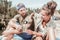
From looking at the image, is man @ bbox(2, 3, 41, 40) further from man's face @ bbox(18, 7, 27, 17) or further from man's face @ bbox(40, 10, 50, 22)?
man's face @ bbox(40, 10, 50, 22)

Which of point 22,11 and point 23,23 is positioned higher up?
point 22,11

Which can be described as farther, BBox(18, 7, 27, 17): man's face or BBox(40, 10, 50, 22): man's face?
BBox(18, 7, 27, 17): man's face

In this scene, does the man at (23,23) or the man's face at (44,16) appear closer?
the man's face at (44,16)

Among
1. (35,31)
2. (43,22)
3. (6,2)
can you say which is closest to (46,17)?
(43,22)

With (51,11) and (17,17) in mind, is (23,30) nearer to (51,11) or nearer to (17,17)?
(17,17)

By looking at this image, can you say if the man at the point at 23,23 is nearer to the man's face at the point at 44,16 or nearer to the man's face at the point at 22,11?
the man's face at the point at 22,11

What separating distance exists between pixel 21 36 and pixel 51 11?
418 mm

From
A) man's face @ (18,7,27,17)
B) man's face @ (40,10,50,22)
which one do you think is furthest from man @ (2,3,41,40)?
man's face @ (40,10,50,22)

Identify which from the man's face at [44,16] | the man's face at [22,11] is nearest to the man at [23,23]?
the man's face at [22,11]

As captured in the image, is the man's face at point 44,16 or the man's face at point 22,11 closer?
the man's face at point 44,16

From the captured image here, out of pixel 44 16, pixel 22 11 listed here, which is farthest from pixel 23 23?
pixel 44 16

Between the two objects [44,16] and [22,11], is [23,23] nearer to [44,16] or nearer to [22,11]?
[22,11]

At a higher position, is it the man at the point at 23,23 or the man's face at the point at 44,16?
the man's face at the point at 44,16

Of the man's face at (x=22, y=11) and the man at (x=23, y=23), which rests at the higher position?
the man's face at (x=22, y=11)
